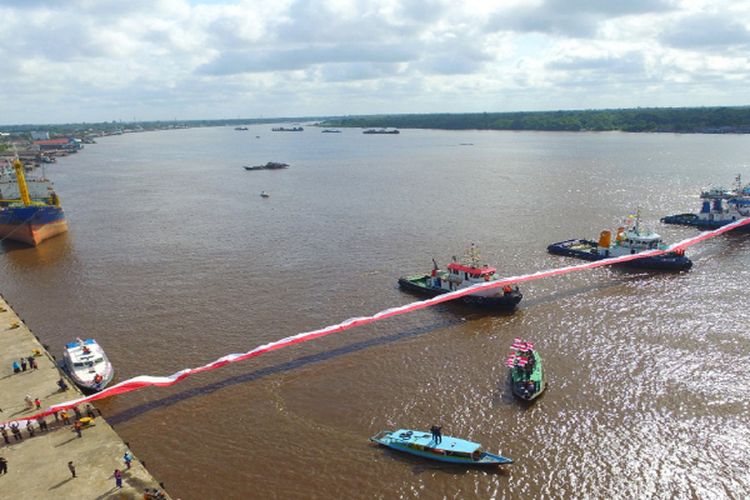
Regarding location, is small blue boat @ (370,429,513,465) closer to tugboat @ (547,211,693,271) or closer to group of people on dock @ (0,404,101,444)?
group of people on dock @ (0,404,101,444)

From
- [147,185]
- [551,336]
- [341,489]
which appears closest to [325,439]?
[341,489]

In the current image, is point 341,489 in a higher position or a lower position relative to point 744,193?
lower

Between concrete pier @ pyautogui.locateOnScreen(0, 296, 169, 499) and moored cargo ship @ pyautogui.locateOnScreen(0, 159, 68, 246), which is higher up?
moored cargo ship @ pyautogui.locateOnScreen(0, 159, 68, 246)

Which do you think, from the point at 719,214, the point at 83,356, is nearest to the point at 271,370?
the point at 83,356

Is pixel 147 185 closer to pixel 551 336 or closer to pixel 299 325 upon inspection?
pixel 299 325

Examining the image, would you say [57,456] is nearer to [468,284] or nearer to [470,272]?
[468,284]

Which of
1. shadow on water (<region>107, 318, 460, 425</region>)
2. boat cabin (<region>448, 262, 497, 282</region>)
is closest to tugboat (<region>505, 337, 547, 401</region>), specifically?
shadow on water (<region>107, 318, 460, 425</region>)
